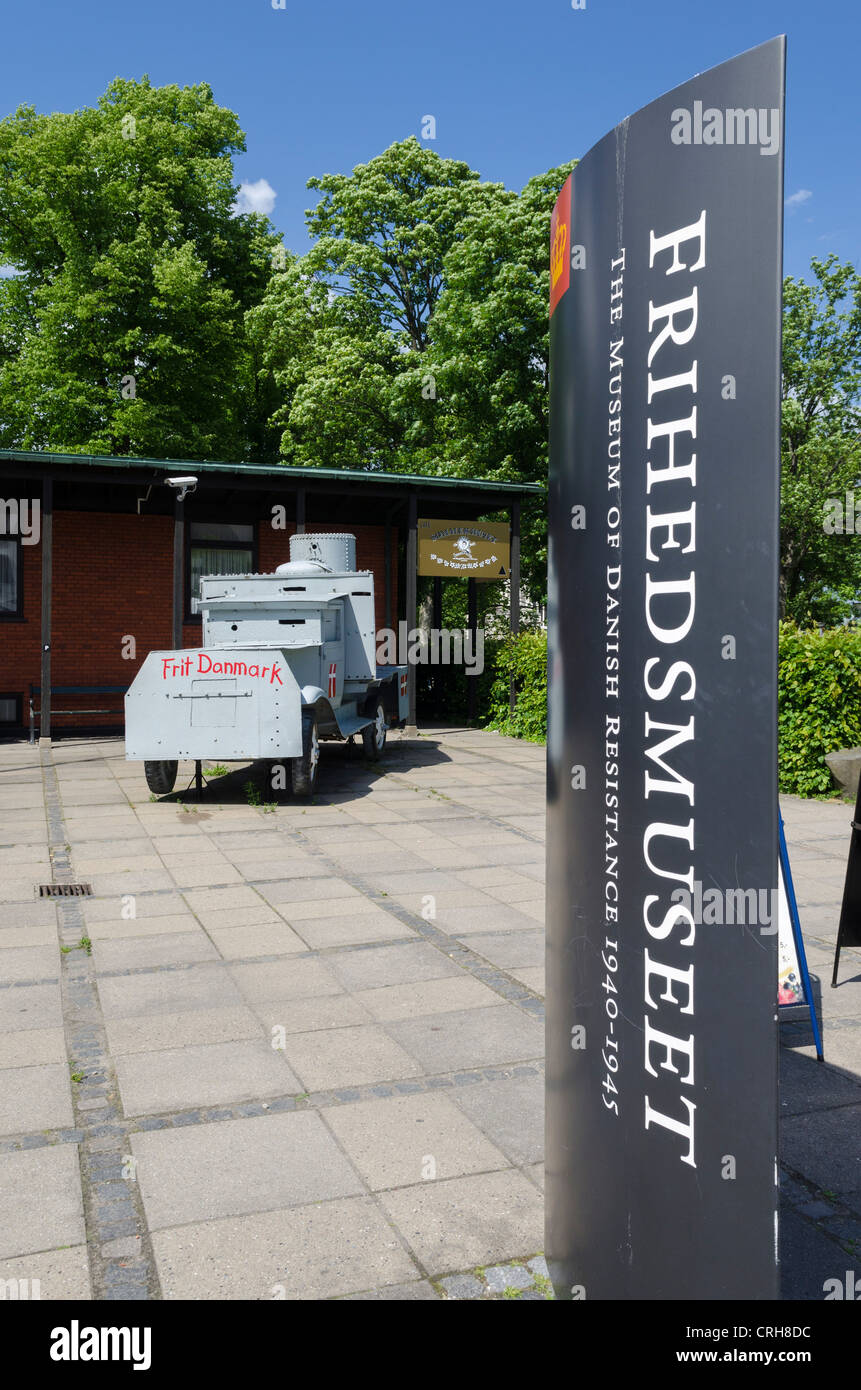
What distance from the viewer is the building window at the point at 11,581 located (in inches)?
688

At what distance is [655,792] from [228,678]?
827 cm

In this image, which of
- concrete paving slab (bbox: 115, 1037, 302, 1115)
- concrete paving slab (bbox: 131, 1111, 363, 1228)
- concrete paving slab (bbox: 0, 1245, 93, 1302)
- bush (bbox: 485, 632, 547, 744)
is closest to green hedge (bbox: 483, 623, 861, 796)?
bush (bbox: 485, 632, 547, 744)

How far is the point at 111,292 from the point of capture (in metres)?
26.7

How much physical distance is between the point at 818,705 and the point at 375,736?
5.50 meters

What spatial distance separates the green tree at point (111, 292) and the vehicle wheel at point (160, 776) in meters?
17.9

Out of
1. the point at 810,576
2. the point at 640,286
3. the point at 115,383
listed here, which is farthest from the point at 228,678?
the point at 810,576

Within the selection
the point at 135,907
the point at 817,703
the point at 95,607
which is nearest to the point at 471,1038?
the point at 135,907

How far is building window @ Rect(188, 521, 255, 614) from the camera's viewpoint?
1870cm

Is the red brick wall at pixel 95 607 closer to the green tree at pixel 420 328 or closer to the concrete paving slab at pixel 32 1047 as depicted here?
the green tree at pixel 420 328

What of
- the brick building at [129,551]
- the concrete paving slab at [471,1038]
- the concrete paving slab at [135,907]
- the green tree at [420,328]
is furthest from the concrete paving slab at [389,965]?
the green tree at [420,328]

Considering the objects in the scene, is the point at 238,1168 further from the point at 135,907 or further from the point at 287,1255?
the point at 135,907
